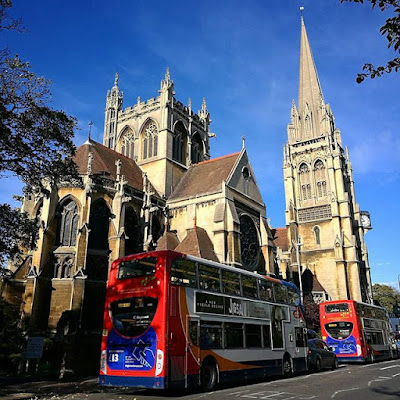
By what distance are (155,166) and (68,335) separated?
1749 centimetres

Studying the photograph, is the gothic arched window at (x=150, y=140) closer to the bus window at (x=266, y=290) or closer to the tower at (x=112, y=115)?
the tower at (x=112, y=115)

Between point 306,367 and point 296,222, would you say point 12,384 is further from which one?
point 296,222

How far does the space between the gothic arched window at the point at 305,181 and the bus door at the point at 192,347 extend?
42917 millimetres

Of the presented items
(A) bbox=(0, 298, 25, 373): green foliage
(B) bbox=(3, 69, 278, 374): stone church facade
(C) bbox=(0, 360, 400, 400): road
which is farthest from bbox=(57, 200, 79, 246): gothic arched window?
(C) bbox=(0, 360, 400, 400): road

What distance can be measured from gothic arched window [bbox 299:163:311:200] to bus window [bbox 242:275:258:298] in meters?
39.3

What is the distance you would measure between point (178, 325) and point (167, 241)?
51.1 ft

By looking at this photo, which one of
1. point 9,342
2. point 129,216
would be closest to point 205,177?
point 129,216

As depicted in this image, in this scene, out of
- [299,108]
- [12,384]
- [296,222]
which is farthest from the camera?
[299,108]

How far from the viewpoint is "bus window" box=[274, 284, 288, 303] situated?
15.2 m

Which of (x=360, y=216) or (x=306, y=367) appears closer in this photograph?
(x=306, y=367)

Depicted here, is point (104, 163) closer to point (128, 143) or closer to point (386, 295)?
point (128, 143)

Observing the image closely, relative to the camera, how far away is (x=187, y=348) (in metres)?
10.5

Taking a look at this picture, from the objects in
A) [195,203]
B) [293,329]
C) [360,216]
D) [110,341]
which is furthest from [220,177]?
[360,216]

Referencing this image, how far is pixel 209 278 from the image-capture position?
39.2 ft
